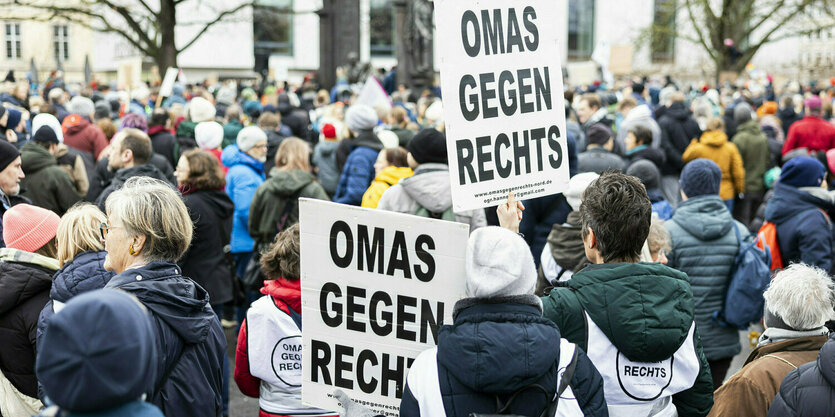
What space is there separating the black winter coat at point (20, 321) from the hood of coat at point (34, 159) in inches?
135

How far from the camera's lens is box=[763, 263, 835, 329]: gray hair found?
332 centimetres

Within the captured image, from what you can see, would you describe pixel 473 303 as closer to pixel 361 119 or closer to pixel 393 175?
pixel 393 175

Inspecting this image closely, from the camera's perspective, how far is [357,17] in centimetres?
2541

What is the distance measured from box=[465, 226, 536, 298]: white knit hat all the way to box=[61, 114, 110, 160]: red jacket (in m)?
7.24

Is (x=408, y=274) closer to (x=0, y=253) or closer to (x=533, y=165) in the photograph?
(x=533, y=165)

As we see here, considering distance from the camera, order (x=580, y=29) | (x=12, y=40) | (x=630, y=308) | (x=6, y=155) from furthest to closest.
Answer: (x=580, y=29)
(x=12, y=40)
(x=6, y=155)
(x=630, y=308)

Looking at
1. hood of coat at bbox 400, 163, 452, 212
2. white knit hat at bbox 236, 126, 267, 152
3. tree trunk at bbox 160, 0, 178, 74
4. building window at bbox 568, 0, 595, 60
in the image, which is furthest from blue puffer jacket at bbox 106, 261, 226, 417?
building window at bbox 568, 0, 595, 60

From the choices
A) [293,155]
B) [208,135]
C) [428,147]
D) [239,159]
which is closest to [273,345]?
[428,147]

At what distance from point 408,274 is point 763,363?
4.57 ft

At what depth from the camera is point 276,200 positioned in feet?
22.7

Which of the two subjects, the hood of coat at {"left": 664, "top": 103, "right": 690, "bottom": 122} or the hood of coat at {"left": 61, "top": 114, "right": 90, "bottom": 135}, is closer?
the hood of coat at {"left": 61, "top": 114, "right": 90, "bottom": 135}

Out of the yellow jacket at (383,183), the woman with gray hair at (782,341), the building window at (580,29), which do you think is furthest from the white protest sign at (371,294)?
the building window at (580,29)

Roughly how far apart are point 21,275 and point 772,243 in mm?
4825

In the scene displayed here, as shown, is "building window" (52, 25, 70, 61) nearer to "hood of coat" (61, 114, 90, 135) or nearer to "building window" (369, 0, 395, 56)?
"building window" (369, 0, 395, 56)
